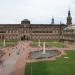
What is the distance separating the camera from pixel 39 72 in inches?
1245

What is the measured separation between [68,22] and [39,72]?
120219mm

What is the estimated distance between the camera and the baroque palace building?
140 metres

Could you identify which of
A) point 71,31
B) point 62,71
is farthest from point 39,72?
point 71,31

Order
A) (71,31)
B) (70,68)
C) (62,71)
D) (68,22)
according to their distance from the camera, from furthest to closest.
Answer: (68,22), (71,31), (70,68), (62,71)

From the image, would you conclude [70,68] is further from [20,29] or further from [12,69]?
[20,29]

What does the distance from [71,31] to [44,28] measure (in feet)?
80.1

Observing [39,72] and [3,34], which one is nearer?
[39,72]

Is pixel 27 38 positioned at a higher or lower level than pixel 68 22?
lower

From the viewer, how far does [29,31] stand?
14188 cm

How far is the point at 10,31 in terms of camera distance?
466 feet

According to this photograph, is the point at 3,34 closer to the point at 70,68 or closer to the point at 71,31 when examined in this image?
the point at 71,31

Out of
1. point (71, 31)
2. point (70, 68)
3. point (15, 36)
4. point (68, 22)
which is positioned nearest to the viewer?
point (70, 68)

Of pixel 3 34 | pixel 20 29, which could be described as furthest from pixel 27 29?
pixel 3 34

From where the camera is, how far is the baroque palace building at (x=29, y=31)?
139575mm
